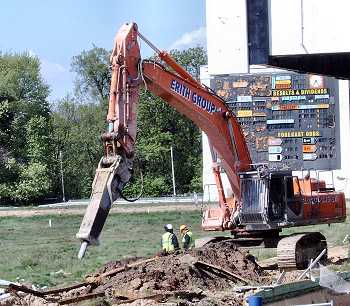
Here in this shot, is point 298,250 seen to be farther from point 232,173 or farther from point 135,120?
point 135,120

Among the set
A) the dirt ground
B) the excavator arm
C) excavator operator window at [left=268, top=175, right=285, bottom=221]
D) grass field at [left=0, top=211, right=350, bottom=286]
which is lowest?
grass field at [left=0, top=211, right=350, bottom=286]

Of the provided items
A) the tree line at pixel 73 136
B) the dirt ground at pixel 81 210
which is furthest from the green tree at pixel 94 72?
the dirt ground at pixel 81 210

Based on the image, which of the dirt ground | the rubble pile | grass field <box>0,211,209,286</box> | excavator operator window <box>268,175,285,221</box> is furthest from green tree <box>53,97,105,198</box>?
the rubble pile

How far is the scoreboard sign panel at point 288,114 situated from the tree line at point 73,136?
3170 cm

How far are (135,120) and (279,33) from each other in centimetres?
450

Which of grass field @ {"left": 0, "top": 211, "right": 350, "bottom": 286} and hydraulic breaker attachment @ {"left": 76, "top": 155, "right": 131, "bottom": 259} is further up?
hydraulic breaker attachment @ {"left": 76, "top": 155, "right": 131, "bottom": 259}

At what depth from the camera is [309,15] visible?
1477 centimetres

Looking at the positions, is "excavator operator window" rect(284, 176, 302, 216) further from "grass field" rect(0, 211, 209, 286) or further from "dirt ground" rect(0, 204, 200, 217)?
"dirt ground" rect(0, 204, 200, 217)

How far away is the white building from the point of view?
14.6 meters

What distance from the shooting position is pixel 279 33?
15266mm

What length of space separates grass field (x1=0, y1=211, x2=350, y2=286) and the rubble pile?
387 centimetres

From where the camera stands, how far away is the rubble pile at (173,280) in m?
15.5

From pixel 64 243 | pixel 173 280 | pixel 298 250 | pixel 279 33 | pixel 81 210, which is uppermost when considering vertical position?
pixel 279 33

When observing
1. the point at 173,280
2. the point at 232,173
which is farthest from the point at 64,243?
the point at 173,280
